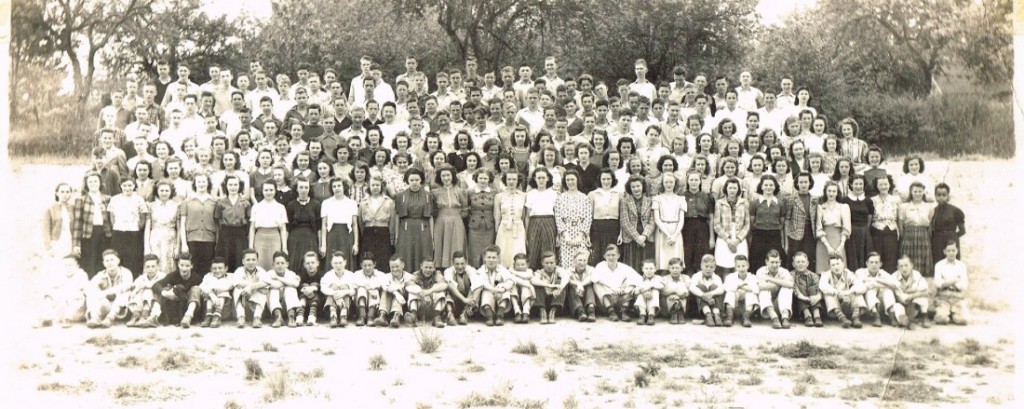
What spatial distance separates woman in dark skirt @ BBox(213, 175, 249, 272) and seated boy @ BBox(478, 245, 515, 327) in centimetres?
192

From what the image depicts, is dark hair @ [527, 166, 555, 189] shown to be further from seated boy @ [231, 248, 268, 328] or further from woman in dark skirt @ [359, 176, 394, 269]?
seated boy @ [231, 248, 268, 328]

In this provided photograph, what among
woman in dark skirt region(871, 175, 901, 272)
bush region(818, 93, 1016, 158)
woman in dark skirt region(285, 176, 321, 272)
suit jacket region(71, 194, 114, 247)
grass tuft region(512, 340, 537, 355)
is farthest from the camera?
woman in dark skirt region(871, 175, 901, 272)

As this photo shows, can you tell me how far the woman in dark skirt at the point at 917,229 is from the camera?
817 centimetres

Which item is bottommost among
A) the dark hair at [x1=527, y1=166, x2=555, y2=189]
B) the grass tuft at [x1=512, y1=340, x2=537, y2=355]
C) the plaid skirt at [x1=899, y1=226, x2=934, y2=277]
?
the grass tuft at [x1=512, y1=340, x2=537, y2=355]

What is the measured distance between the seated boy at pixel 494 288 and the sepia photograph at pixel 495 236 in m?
0.02

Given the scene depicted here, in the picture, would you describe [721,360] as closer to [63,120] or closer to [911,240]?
[911,240]

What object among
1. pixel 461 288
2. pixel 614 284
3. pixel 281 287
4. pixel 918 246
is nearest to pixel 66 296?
pixel 281 287

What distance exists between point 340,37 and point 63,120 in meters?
4.24

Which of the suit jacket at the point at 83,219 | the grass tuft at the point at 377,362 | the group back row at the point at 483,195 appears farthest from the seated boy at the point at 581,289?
the suit jacket at the point at 83,219

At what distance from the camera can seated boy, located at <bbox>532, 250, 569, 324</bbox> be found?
26.5ft

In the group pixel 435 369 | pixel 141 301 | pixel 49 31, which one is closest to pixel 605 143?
pixel 435 369

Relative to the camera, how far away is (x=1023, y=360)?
22.4 ft

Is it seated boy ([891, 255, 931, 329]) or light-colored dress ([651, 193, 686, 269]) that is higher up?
light-colored dress ([651, 193, 686, 269])

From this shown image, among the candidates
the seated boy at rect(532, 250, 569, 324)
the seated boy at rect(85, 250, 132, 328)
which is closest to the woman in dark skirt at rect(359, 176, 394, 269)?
the seated boy at rect(532, 250, 569, 324)
